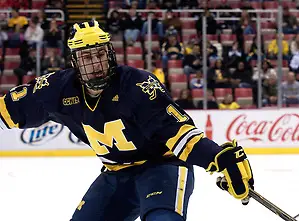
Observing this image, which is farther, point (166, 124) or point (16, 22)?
point (16, 22)

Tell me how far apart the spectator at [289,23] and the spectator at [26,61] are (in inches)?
121

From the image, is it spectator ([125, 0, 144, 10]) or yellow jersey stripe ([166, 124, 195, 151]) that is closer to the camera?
yellow jersey stripe ([166, 124, 195, 151])

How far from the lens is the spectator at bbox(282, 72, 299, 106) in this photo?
786 cm

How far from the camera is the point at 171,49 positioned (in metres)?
8.13

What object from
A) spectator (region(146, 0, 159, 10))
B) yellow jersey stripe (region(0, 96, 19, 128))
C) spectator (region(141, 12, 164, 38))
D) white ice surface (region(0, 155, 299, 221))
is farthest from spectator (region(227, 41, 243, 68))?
yellow jersey stripe (region(0, 96, 19, 128))

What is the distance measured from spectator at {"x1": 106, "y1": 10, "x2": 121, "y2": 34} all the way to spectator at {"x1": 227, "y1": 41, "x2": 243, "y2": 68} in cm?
147

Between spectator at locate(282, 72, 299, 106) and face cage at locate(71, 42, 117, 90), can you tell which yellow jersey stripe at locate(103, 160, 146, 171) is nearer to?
face cage at locate(71, 42, 117, 90)

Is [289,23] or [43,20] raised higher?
[43,20]

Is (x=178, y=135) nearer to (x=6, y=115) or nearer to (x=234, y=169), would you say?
(x=234, y=169)

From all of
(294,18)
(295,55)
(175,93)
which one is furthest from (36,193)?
(294,18)

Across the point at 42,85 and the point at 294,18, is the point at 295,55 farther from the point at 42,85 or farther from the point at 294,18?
the point at 42,85

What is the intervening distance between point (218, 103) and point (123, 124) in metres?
5.34

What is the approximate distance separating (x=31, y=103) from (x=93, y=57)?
0.38 meters

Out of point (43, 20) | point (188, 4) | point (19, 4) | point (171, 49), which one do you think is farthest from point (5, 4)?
Result: point (188, 4)
